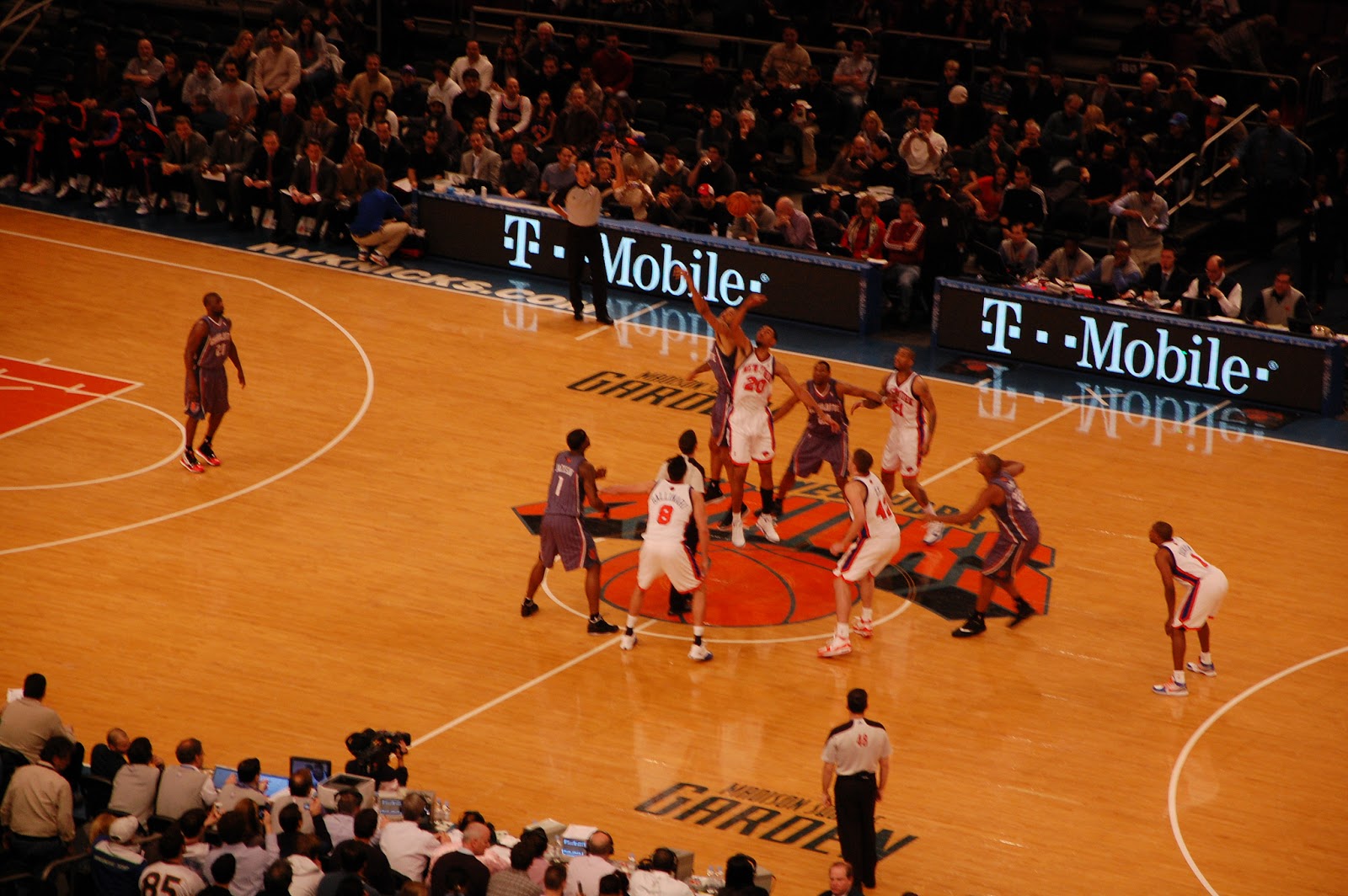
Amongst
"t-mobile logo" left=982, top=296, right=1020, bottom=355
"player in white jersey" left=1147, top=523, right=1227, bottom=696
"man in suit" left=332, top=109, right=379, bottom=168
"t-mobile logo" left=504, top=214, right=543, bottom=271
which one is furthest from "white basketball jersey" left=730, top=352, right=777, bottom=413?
"man in suit" left=332, top=109, right=379, bottom=168

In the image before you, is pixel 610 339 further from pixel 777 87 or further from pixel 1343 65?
pixel 1343 65

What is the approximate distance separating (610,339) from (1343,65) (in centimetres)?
1383

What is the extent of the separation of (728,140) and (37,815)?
57.9ft

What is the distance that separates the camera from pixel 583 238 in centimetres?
2412

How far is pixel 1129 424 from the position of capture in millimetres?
21734

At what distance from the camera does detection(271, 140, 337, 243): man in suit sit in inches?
1062

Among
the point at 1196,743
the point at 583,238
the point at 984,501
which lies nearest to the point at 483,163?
the point at 583,238

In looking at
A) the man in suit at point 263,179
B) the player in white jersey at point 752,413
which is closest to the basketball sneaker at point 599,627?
the player in white jersey at point 752,413

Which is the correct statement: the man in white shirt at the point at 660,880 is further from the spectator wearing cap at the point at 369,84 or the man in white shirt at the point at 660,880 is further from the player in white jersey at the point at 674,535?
the spectator wearing cap at the point at 369,84

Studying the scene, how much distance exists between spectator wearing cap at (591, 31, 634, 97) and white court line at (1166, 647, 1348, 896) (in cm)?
1679

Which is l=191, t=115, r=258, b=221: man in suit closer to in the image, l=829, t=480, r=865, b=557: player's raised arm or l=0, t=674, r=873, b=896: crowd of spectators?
l=829, t=480, r=865, b=557: player's raised arm

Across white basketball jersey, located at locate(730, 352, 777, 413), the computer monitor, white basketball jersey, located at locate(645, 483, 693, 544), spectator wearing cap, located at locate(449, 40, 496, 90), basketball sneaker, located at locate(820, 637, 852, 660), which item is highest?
spectator wearing cap, located at locate(449, 40, 496, 90)

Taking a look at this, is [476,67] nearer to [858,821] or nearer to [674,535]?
[674,535]

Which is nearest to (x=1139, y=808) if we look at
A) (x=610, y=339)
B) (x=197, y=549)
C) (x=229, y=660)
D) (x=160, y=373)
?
(x=229, y=660)
